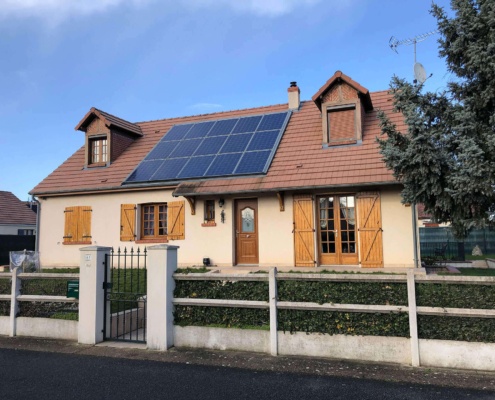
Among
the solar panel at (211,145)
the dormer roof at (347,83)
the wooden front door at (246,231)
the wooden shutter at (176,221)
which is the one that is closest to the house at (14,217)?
the solar panel at (211,145)

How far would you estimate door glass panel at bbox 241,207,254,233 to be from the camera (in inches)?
481

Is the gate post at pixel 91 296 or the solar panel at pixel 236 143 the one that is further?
the solar panel at pixel 236 143

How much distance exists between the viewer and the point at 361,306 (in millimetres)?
5457

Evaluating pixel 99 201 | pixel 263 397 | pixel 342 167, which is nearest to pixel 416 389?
pixel 263 397

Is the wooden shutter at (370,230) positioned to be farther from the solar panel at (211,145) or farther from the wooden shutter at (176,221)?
the wooden shutter at (176,221)

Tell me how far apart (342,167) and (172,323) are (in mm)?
7028

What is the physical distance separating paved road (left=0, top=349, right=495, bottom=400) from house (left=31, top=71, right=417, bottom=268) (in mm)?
6514

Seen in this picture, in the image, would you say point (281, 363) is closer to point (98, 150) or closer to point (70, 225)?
point (70, 225)

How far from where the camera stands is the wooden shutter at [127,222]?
13.2 m

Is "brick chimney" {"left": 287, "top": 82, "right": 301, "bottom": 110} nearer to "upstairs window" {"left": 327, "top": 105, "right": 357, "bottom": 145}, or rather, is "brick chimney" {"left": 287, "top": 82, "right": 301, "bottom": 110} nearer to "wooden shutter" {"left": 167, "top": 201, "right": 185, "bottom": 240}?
"upstairs window" {"left": 327, "top": 105, "right": 357, "bottom": 145}

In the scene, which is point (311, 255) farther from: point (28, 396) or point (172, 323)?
point (28, 396)

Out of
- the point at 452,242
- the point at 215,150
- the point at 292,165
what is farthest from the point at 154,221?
the point at 452,242

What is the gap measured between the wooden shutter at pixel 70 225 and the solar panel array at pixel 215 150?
2.54m

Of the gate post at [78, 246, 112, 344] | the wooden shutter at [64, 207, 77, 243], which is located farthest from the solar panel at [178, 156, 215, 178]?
the gate post at [78, 246, 112, 344]
